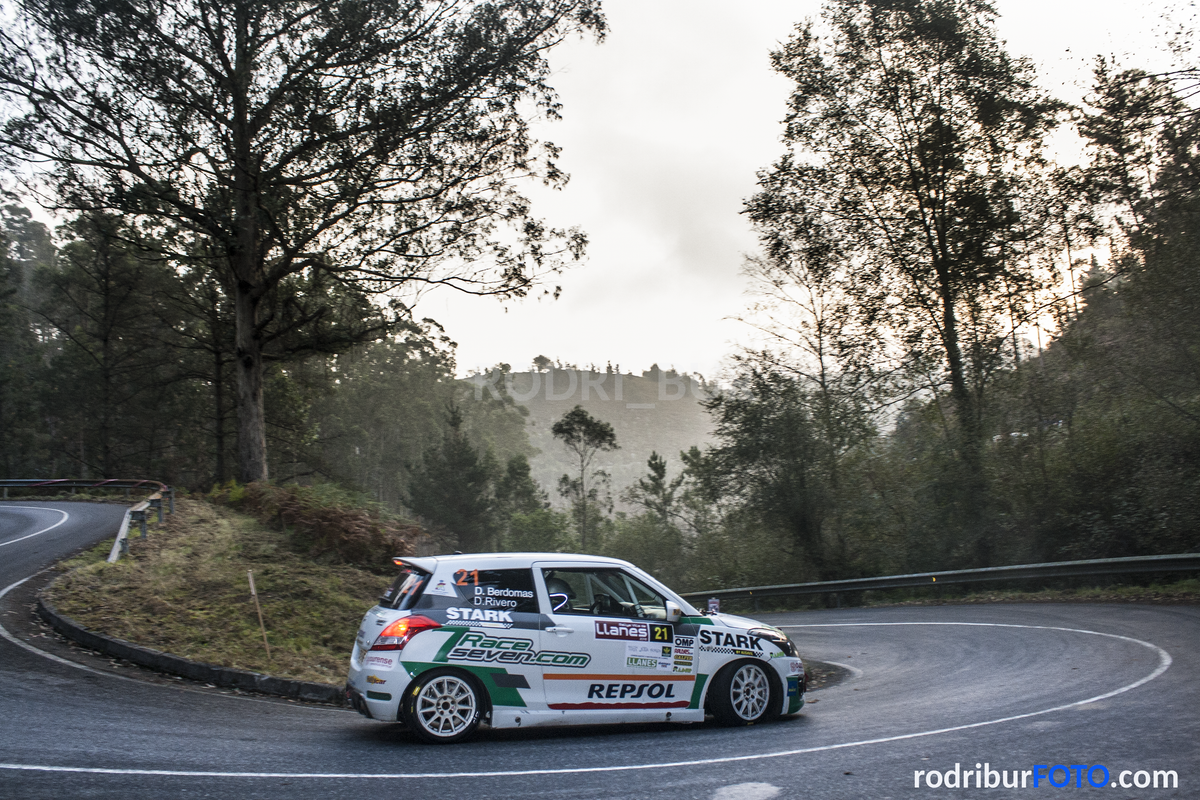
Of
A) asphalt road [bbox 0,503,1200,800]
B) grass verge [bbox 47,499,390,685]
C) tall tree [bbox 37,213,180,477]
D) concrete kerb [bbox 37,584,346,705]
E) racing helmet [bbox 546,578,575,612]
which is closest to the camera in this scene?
asphalt road [bbox 0,503,1200,800]

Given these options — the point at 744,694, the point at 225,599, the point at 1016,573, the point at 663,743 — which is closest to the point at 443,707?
the point at 663,743

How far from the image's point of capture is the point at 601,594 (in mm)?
7863

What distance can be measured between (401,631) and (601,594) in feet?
6.15

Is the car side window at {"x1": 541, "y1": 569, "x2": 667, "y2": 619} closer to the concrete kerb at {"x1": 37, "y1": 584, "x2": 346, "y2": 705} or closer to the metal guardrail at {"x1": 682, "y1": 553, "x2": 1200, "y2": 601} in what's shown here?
the concrete kerb at {"x1": 37, "y1": 584, "x2": 346, "y2": 705}

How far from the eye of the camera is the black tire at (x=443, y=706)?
6988 millimetres

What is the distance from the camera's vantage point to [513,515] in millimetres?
71375

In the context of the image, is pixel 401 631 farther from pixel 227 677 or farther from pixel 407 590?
pixel 227 677

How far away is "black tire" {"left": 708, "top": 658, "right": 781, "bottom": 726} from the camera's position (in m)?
7.88

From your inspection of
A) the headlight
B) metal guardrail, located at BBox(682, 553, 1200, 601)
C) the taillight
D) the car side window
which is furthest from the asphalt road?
metal guardrail, located at BBox(682, 553, 1200, 601)

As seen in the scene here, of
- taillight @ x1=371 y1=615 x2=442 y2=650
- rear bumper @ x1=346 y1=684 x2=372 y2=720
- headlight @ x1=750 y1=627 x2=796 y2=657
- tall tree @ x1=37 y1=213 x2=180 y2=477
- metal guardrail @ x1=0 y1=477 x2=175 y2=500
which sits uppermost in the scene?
tall tree @ x1=37 y1=213 x2=180 y2=477

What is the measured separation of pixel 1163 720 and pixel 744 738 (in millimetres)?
3359

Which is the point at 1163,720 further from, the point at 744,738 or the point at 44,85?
the point at 44,85

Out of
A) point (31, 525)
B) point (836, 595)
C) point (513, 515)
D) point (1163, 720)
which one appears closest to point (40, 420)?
point (513, 515)

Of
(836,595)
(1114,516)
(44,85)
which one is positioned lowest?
(836,595)
